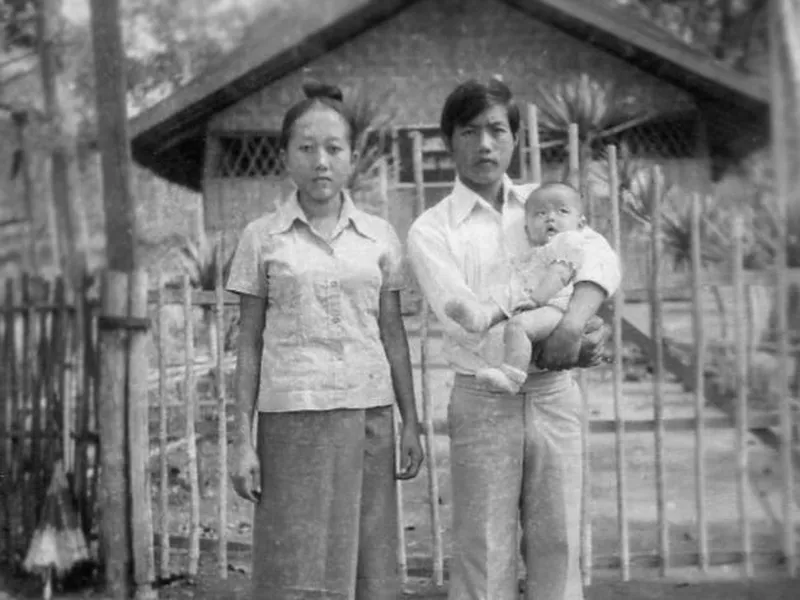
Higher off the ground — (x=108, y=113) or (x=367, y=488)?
(x=108, y=113)

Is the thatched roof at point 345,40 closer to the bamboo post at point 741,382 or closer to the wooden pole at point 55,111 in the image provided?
the wooden pole at point 55,111

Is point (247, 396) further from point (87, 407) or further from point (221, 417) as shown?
point (87, 407)

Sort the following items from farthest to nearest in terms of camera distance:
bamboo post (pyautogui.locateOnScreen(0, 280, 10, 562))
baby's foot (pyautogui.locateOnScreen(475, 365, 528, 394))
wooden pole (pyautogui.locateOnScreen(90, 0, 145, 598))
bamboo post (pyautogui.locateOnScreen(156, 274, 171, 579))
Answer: bamboo post (pyautogui.locateOnScreen(0, 280, 10, 562)) → bamboo post (pyautogui.locateOnScreen(156, 274, 171, 579)) → wooden pole (pyautogui.locateOnScreen(90, 0, 145, 598)) → baby's foot (pyautogui.locateOnScreen(475, 365, 528, 394))

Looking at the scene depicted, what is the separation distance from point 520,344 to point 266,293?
72 centimetres

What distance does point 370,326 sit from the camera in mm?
A: 2691

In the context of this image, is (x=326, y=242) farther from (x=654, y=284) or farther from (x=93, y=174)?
(x=93, y=174)

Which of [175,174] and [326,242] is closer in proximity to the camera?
[326,242]

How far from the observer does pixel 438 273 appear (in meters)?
2.54

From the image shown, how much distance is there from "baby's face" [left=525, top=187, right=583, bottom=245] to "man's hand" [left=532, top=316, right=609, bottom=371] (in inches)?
10.4

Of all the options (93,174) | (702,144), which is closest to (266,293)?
(702,144)

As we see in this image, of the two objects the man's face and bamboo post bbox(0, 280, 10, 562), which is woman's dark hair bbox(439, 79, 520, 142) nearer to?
the man's face

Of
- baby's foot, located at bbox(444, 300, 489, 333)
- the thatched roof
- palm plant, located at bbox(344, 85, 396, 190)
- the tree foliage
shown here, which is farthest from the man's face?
the tree foliage

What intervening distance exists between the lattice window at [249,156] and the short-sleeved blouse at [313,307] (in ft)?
25.3

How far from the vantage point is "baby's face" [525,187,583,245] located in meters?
2.63
